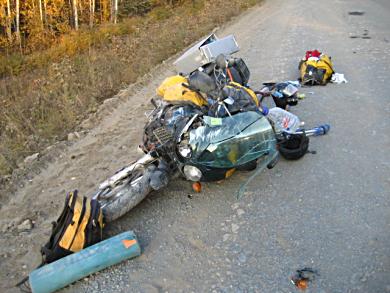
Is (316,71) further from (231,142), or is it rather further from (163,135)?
(163,135)

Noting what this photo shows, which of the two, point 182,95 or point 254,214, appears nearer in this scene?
point 254,214

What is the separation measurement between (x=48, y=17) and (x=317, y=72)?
16830 millimetres

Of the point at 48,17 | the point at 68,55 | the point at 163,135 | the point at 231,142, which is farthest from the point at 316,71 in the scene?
the point at 48,17

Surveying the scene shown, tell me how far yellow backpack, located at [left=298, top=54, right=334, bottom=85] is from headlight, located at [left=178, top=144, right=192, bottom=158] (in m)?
3.87

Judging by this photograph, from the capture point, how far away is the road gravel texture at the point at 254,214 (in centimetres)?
350

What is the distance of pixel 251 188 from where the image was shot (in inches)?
182

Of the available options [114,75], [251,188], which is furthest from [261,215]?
[114,75]

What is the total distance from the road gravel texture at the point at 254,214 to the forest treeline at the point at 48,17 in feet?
43.4

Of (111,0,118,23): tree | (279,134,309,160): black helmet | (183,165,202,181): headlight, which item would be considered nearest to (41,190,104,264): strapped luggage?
(183,165,202,181): headlight

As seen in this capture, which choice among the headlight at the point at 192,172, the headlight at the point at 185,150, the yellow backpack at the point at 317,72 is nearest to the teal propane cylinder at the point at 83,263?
the headlight at the point at 192,172

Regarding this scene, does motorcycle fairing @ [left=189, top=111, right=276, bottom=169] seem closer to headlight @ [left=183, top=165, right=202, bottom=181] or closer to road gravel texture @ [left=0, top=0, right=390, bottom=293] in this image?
headlight @ [left=183, top=165, right=202, bottom=181]

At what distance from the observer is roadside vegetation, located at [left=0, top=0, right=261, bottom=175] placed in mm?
6789

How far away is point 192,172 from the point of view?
4238 mm

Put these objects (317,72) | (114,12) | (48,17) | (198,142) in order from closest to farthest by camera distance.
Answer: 1. (198,142)
2. (317,72)
3. (48,17)
4. (114,12)
